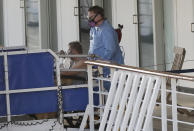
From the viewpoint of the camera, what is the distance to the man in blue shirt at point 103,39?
6.70 m

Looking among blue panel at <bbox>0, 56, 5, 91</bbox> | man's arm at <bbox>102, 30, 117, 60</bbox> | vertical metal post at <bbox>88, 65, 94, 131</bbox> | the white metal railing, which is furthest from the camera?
man's arm at <bbox>102, 30, 117, 60</bbox>

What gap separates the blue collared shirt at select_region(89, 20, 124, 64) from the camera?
670 cm

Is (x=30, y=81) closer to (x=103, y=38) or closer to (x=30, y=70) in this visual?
(x=30, y=70)

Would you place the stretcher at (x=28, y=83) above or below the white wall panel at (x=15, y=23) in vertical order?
below

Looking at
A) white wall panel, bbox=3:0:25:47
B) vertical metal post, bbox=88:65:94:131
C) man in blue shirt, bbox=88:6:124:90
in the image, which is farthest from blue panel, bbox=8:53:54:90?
white wall panel, bbox=3:0:25:47

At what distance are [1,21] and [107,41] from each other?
8.88 meters

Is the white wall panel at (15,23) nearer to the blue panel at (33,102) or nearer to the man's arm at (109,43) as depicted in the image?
the man's arm at (109,43)

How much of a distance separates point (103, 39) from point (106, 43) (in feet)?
0.27

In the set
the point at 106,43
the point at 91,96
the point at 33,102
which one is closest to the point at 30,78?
the point at 33,102

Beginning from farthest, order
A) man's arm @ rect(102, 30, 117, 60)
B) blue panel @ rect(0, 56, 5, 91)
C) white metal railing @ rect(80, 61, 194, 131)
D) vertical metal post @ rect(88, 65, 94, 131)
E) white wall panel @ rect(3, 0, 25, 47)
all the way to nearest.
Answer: white wall panel @ rect(3, 0, 25, 47)
man's arm @ rect(102, 30, 117, 60)
vertical metal post @ rect(88, 65, 94, 131)
blue panel @ rect(0, 56, 5, 91)
white metal railing @ rect(80, 61, 194, 131)

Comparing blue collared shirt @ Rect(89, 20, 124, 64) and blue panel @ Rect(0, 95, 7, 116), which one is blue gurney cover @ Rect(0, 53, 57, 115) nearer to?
blue panel @ Rect(0, 95, 7, 116)

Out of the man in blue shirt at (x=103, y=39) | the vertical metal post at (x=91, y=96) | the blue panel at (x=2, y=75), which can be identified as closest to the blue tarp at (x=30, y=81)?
the blue panel at (x=2, y=75)

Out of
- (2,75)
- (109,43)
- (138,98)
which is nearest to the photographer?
(138,98)

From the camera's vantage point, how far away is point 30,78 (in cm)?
603
